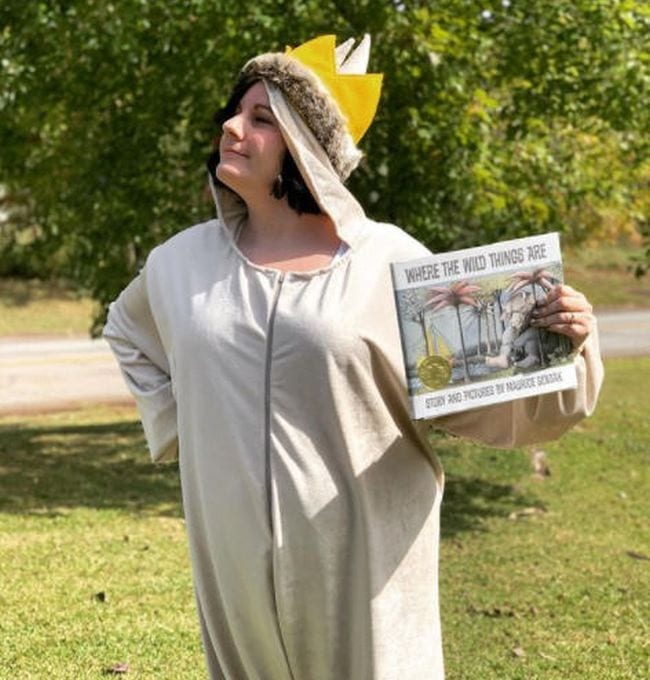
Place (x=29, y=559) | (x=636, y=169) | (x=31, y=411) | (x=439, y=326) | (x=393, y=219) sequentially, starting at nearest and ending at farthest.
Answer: (x=439, y=326)
(x=29, y=559)
(x=393, y=219)
(x=636, y=169)
(x=31, y=411)

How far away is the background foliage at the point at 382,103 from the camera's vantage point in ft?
27.3

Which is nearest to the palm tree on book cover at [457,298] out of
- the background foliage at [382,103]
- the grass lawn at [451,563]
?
the grass lawn at [451,563]

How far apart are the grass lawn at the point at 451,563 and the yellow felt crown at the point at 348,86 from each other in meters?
2.70

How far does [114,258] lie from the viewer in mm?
9797

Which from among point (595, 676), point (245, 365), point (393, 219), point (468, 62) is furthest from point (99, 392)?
point (245, 365)

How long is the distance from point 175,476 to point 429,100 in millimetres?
3400

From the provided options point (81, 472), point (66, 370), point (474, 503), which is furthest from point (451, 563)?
point (66, 370)

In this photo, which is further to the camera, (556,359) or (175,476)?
(175,476)

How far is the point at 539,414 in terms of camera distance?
2773mm

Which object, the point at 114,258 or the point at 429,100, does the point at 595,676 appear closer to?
the point at 429,100

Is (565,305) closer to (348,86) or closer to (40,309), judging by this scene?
(348,86)

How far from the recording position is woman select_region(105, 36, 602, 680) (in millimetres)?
2783

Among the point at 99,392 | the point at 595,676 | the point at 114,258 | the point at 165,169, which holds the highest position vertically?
the point at 165,169

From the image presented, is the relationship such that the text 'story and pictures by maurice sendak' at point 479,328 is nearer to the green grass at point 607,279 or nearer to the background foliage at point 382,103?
the background foliage at point 382,103
